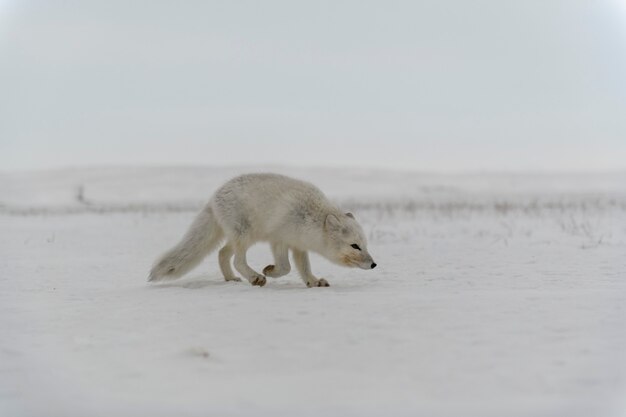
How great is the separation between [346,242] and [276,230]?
2.10 feet

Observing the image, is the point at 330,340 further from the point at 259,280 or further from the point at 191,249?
the point at 191,249

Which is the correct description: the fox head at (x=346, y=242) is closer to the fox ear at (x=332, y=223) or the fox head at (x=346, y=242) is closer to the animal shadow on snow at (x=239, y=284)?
the fox ear at (x=332, y=223)

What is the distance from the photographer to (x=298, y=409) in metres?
2.56

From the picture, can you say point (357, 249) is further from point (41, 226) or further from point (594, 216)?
point (41, 226)

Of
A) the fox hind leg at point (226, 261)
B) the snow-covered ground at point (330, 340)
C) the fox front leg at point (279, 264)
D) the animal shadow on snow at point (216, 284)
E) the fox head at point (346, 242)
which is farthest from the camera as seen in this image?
the fox hind leg at point (226, 261)

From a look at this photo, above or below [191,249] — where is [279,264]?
below

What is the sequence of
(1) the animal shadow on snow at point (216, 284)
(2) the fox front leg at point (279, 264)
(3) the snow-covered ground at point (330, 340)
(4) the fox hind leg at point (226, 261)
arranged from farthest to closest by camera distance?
1. (4) the fox hind leg at point (226, 261)
2. (2) the fox front leg at point (279, 264)
3. (1) the animal shadow on snow at point (216, 284)
4. (3) the snow-covered ground at point (330, 340)

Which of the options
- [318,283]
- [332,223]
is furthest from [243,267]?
[332,223]

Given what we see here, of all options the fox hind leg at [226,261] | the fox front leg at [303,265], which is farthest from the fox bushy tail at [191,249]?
the fox front leg at [303,265]

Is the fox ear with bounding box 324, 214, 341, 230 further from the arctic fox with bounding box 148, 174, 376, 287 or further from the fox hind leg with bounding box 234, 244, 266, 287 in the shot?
the fox hind leg with bounding box 234, 244, 266, 287

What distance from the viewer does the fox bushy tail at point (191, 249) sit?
5.82 metres

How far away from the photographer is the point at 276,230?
225 inches

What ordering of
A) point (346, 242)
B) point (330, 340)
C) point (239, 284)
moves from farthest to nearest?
point (239, 284) → point (346, 242) → point (330, 340)

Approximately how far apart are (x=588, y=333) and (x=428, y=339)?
917 millimetres
